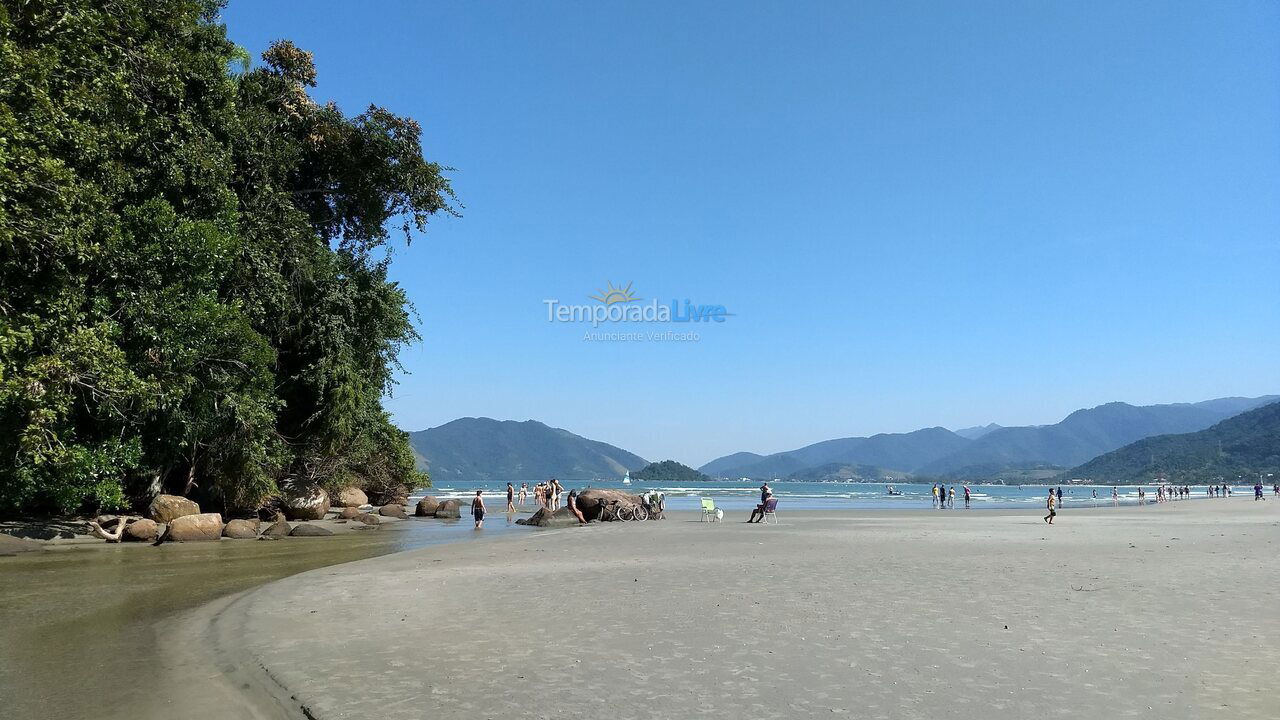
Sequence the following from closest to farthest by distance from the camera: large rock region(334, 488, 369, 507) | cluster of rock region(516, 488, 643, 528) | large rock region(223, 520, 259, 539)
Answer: large rock region(223, 520, 259, 539) < cluster of rock region(516, 488, 643, 528) < large rock region(334, 488, 369, 507)

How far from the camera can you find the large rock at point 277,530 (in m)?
22.6

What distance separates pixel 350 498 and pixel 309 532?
43.2 ft

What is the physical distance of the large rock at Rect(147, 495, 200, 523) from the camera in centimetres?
2316

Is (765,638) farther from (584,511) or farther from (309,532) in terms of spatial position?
(584,511)

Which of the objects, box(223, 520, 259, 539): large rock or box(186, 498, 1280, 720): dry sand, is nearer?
box(186, 498, 1280, 720): dry sand

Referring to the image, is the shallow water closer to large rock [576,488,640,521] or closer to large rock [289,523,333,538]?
large rock [289,523,333,538]

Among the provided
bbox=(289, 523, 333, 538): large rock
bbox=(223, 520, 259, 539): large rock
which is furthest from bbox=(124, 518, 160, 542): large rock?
bbox=(289, 523, 333, 538): large rock

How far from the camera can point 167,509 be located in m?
23.3

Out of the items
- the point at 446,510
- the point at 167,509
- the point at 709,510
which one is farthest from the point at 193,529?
the point at 709,510

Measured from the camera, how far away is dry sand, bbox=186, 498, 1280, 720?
5.66 m

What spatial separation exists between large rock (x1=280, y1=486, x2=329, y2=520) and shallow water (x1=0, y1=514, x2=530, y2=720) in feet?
25.7

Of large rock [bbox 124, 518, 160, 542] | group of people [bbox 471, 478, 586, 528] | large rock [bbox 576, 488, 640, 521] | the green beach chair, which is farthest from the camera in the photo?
large rock [bbox 576, 488, 640, 521]

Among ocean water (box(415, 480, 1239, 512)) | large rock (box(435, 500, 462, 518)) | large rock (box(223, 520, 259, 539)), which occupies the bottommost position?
ocean water (box(415, 480, 1239, 512))

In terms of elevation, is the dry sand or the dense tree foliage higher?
the dense tree foliage
